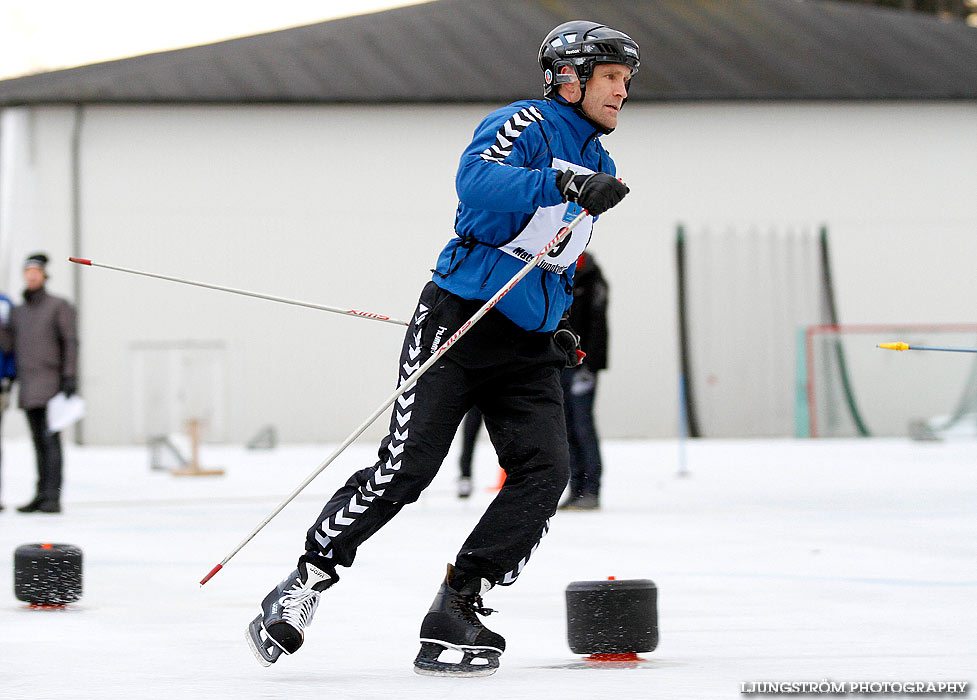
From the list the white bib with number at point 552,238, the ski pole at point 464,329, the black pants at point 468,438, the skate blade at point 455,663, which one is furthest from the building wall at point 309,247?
the skate blade at point 455,663

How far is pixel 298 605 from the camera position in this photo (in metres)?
3.74

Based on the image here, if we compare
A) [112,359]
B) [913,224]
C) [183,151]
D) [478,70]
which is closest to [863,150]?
[913,224]

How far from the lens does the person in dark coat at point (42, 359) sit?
30.2 ft

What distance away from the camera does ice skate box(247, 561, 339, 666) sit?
3.69 m

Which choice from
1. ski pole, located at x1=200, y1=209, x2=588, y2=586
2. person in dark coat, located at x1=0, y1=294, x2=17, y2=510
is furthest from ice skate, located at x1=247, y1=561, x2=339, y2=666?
person in dark coat, located at x1=0, y1=294, x2=17, y2=510

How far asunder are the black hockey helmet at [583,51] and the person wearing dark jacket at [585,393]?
16.4 ft

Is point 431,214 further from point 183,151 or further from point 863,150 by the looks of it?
point 863,150

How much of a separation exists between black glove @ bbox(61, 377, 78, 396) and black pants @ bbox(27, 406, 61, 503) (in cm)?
16

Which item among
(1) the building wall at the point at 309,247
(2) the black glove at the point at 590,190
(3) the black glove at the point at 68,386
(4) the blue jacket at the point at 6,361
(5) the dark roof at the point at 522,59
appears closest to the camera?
(2) the black glove at the point at 590,190

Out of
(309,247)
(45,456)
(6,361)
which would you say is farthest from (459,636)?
(309,247)

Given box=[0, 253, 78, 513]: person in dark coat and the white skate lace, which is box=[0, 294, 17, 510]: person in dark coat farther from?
the white skate lace

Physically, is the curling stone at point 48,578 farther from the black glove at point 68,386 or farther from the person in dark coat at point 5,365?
the person in dark coat at point 5,365

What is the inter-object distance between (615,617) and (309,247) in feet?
56.3

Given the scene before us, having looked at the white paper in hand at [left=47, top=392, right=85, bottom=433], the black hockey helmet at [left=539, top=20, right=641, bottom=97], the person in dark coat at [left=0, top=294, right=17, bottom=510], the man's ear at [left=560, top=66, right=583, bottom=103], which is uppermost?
the black hockey helmet at [left=539, top=20, right=641, bottom=97]
